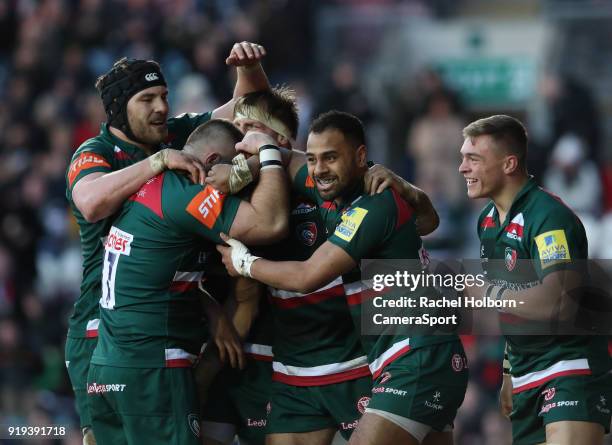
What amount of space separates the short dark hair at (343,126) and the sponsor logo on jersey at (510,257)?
3.68 ft

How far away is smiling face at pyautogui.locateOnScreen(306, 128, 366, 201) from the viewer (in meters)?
6.54

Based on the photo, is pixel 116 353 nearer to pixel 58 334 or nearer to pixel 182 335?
pixel 182 335

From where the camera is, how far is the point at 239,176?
21.3 ft

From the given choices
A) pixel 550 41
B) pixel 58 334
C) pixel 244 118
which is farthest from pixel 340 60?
pixel 244 118

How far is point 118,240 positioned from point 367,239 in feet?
4.78

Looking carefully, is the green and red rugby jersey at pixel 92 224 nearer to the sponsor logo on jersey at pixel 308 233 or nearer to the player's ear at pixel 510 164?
the sponsor logo on jersey at pixel 308 233

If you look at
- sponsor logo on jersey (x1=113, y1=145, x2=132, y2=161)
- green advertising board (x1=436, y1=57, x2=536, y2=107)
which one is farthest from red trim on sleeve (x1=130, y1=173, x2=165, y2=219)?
green advertising board (x1=436, y1=57, x2=536, y2=107)

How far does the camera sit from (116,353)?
21.9ft

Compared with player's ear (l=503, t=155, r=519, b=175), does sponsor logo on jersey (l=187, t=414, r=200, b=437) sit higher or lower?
Result: lower

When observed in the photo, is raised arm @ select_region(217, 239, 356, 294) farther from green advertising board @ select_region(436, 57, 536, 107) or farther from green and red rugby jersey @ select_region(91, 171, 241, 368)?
green advertising board @ select_region(436, 57, 536, 107)

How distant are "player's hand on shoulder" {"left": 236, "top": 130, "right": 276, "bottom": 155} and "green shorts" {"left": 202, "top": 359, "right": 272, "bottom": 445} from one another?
4.77ft

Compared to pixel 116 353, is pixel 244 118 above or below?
above

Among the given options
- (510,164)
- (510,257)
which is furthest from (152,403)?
(510,164)

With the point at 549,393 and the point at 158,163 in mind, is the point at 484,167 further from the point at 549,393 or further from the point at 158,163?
the point at 158,163
